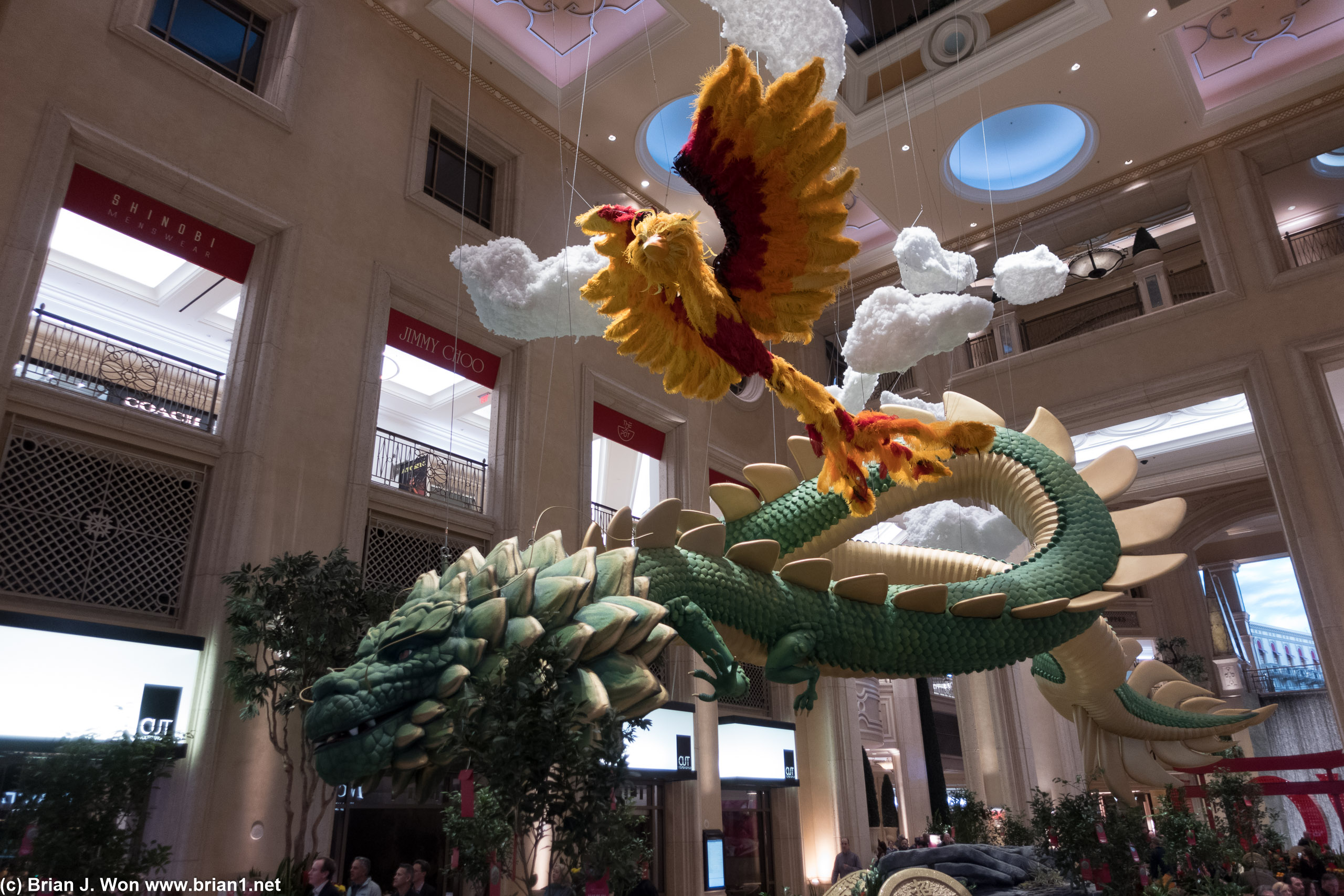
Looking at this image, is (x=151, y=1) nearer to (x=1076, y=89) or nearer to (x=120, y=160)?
(x=120, y=160)

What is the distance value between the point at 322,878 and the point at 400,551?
4117 mm

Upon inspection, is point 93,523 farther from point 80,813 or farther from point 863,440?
point 863,440

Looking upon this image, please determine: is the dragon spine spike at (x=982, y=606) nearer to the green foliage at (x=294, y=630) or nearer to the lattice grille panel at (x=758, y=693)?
the green foliage at (x=294, y=630)

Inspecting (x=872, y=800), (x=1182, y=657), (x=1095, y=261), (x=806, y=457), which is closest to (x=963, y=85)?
(x=1095, y=261)

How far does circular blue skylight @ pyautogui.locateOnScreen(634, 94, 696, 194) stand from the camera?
454 inches

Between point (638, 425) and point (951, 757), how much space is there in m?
14.4

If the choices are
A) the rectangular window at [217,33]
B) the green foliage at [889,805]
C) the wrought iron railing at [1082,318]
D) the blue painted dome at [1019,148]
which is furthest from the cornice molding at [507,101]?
the green foliage at [889,805]

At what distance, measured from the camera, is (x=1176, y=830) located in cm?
809

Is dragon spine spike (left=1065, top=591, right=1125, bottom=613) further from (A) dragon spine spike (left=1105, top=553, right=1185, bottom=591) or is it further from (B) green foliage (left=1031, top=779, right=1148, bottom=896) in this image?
(B) green foliage (left=1031, top=779, right=1148, bottom=896)

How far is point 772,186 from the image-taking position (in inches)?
106

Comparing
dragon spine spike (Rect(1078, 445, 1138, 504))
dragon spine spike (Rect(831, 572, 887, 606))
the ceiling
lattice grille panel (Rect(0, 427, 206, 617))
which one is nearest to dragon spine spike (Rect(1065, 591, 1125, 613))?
dragon spine spike (Rect(1078, 445, 1138, 504))

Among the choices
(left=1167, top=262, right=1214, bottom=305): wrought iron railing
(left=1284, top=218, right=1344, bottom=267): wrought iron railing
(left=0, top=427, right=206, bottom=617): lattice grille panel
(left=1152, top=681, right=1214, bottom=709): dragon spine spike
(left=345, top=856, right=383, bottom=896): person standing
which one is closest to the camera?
(left=1152, top=681, right=1214, bottom=709): dragon spine spike

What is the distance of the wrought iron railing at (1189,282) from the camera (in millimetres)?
15492

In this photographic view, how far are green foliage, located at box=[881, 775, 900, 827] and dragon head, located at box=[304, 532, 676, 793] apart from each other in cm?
1743
